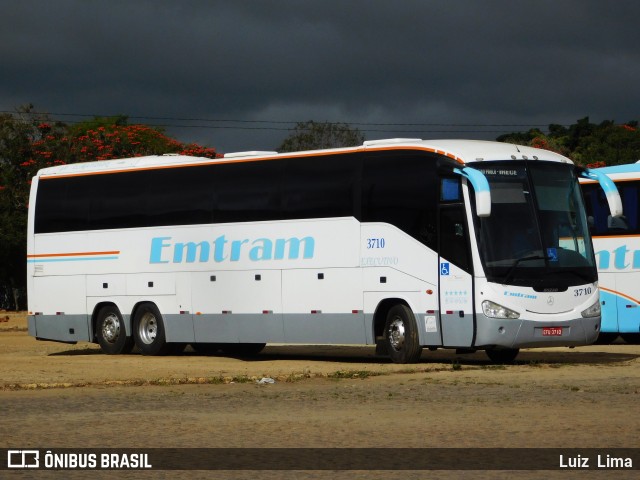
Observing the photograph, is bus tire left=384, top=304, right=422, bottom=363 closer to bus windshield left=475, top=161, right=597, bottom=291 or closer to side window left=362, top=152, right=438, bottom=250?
side window left=362, top=152, right=438, bottom=250

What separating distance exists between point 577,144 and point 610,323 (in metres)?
52.2

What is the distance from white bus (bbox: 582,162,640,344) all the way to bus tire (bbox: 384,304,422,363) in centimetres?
732

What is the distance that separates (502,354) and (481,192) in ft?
14.6

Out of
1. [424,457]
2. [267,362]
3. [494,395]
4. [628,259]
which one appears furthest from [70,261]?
[424,457]

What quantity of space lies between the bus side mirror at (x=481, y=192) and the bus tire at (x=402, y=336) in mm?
2665

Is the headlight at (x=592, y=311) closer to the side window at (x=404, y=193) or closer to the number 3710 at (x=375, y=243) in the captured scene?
the side window at (x=404, y=193)

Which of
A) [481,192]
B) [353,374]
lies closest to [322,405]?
[353,374]

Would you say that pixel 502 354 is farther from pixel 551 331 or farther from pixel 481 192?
pixel 481 192

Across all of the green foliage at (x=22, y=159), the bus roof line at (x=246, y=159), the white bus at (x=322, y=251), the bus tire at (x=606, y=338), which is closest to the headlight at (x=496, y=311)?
the white bus at (x=322, y=251)

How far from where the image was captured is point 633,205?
30297 mm

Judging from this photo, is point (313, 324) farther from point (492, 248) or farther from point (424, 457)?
point (424, 457)

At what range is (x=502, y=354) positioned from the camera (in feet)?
84.0

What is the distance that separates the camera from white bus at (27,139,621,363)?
76.7 feet

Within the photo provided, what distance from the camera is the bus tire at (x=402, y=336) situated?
957 inches
